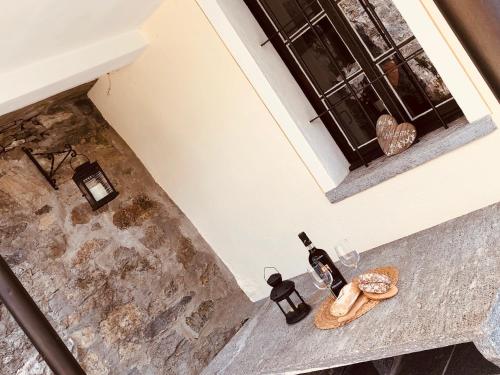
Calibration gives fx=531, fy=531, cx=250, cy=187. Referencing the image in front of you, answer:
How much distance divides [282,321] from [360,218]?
0.69 meters

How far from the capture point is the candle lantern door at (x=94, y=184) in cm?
348

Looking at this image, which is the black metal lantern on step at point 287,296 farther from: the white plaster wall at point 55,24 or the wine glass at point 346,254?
the white plaster wall at point 55,24

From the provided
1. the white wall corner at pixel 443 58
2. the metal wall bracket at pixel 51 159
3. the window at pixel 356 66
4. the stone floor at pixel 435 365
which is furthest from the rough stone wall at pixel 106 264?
the white wall corner at pixel 443 58

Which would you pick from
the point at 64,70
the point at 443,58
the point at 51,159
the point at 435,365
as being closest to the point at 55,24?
the point at 64,70

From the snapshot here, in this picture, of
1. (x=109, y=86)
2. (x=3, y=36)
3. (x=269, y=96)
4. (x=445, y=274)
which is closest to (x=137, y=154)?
(x=109, y=86)

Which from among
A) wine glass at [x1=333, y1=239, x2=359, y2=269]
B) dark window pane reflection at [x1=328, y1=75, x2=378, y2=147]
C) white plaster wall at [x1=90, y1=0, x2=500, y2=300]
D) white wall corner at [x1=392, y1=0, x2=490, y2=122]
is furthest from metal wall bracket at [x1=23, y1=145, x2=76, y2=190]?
white wall corner at [x1=392, y1=0, x2=490, y2=122]

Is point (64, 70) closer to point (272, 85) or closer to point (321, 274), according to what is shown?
point (272, 85)

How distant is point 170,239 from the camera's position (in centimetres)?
376

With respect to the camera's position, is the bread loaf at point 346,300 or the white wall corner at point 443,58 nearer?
the bread loaf at point 346,300

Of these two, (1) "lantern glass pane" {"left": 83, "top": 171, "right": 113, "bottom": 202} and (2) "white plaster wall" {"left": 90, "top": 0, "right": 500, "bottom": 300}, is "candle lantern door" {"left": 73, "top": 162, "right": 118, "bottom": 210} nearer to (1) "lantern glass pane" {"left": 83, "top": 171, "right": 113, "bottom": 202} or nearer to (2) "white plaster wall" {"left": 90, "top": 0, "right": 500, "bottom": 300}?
(1) "lantern glass pane" {"left": 83, "top": 171, "right": 113, "bottom": 202}

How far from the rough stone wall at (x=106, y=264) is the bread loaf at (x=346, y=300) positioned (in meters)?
1.55

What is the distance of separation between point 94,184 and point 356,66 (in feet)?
6.09

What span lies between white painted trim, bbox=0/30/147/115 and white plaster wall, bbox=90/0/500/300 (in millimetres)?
191

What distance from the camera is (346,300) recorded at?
7.21 feet
